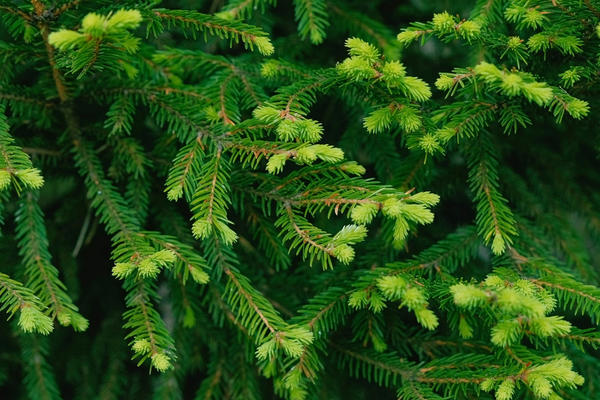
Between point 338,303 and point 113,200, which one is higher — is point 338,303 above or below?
below

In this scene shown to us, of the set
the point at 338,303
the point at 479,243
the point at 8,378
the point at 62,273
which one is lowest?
the point at 8,378

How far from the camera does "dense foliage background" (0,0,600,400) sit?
1.31 meters

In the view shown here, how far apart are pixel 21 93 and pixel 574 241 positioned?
195 cm

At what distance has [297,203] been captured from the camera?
4.67 ft

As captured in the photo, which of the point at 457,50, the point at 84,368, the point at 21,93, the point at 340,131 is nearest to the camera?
the point at 21,93

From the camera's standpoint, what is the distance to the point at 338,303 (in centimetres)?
155

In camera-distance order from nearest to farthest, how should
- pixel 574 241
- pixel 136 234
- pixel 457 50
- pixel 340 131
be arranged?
pixel 136 234, pixel 574 241, pixel 340 131, pixel 457 50

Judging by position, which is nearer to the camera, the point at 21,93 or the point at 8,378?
the point at 21,93

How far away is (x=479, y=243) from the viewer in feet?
5.47

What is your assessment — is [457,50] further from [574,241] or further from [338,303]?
[338,303]

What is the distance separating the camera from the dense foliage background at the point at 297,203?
1312 mm

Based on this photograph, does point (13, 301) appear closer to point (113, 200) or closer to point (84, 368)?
point (113, 200)

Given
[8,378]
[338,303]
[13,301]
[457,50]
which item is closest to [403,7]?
[457,50]

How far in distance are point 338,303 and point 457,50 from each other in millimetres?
1541
